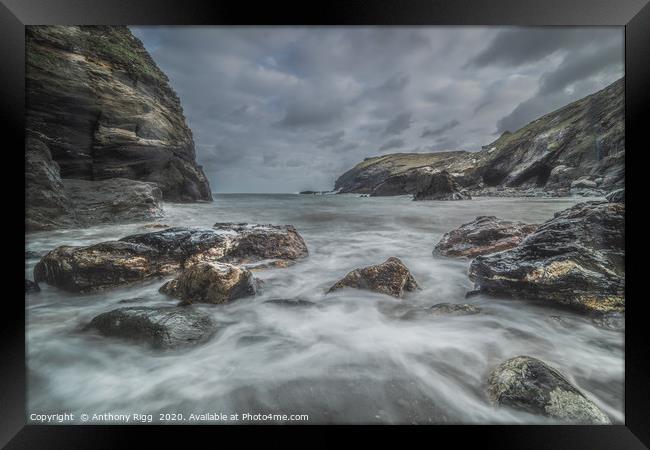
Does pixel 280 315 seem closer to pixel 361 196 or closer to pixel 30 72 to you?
pixel 361 196

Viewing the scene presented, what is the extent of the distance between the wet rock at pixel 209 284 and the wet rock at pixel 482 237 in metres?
2.31

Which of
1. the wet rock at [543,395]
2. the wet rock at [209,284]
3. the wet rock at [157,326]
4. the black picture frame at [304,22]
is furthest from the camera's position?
the wet rock at [209,284]

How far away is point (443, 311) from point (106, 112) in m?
4.44

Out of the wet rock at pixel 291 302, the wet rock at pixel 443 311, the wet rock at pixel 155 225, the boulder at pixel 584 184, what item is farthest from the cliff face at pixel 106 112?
the boulder at pixel 584 184

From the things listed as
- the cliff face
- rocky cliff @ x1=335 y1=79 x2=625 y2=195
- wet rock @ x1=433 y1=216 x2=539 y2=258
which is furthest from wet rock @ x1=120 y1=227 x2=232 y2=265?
wet rock @ x1=433 y1=216 x2=539 y2=258

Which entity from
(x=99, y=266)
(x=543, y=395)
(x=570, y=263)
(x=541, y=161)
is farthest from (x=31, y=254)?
(x=541, y=161)

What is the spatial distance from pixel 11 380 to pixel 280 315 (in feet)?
7.47

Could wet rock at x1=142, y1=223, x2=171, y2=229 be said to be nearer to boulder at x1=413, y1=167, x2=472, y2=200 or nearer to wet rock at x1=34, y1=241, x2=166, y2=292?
wet rock at x1=34, y1=241, x2=166, y2=292

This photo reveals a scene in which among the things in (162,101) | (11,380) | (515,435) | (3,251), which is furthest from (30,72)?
(515,435)

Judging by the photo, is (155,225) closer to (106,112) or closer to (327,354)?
(106,112)

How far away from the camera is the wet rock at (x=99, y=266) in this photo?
7.11 feet

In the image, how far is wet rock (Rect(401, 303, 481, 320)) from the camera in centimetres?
224

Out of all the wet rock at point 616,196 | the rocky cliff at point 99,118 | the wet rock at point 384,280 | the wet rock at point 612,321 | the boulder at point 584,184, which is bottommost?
the wet rock at point 612,321

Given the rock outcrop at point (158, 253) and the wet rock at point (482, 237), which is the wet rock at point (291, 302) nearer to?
the rock outcrop at point (158, 253)
